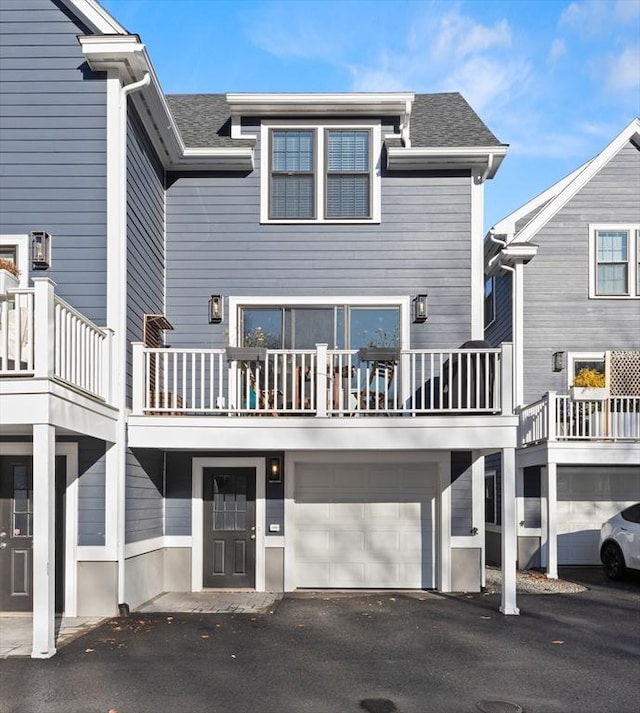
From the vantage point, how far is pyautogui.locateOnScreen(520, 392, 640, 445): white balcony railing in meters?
13.3

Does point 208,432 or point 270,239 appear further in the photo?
point 270,239

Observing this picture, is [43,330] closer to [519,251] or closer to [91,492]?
[91,492]

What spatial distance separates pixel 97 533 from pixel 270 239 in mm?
5096

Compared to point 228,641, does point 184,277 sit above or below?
above

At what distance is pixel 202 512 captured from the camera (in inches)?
446

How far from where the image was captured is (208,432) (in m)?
9.84

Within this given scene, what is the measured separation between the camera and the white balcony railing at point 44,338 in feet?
24.1

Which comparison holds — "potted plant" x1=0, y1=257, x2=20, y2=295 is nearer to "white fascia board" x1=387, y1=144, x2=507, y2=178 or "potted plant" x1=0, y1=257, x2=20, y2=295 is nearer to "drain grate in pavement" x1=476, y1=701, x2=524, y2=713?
"white fascia board" x1=387, y1=144, x2=507, y2=178

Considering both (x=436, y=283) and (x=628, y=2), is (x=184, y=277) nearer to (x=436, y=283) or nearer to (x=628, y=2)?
(x=436, y=283)

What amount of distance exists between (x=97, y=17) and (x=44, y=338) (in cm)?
445

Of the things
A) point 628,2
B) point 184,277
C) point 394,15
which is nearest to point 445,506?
point 184,277

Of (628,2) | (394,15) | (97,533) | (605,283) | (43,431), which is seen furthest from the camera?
(605,283)

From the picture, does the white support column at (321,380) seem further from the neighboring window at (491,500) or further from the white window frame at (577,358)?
the neighboring window at (491,500)

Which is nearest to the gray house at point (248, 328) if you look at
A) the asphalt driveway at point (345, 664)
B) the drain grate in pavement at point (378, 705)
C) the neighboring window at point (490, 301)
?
the asphalt driveway at point (345, 664)
